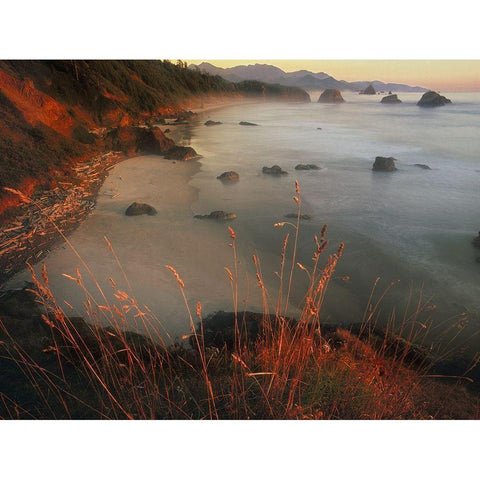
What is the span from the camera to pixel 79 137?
2.36m

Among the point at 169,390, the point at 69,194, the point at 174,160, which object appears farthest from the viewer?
the point at 174,160

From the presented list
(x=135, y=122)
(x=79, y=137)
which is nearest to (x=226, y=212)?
(x=135, y=122)

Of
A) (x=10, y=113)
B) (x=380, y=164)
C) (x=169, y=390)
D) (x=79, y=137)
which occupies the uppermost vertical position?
(x=10, y=113)

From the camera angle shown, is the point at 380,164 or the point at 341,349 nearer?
the point at 341,349

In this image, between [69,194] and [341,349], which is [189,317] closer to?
[341,349]

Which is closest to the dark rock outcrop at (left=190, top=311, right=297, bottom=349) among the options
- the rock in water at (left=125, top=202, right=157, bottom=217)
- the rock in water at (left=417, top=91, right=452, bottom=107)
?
the rock in water at (left=125, top=202, right=157, bottom=217)

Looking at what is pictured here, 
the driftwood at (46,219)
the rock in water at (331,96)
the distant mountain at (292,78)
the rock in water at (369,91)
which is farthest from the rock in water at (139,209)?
the rock in water at (369,91)

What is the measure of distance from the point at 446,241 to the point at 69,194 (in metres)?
2.20

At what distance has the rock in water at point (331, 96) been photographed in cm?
249

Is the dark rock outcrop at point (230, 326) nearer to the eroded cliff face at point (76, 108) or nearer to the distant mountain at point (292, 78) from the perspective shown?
the eroded cliff face at point (76, 108)

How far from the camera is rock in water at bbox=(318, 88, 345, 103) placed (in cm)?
249

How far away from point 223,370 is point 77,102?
1801mm

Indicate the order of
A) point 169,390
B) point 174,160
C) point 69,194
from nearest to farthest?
point 169,390
point 69,194
point 174,160

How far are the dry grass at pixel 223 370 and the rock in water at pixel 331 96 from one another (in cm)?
110
